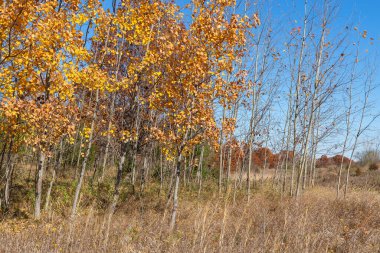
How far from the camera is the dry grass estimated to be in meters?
4.69

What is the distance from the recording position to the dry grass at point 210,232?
4.69 meters

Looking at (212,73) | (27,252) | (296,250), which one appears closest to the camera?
(27,252)

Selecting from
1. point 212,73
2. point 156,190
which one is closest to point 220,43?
point 212,73

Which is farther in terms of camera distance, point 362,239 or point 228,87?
point 228,87

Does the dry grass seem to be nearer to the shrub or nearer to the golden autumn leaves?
the golden autumn leaves

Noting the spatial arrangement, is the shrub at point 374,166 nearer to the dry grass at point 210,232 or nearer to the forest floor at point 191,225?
the forest floor at point 191,225

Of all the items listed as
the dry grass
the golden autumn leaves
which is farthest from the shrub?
the golden autumn leaves

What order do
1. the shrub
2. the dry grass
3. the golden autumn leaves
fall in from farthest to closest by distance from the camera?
the shrub, the golden autumn leaves, the dry grass

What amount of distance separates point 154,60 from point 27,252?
560 cm

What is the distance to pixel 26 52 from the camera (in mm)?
7355

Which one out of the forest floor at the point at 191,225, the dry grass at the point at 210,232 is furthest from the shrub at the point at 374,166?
the dry grass at the point at 210,232

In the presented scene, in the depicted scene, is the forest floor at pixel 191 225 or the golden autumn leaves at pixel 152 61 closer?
the forest floor at pixel 191 225

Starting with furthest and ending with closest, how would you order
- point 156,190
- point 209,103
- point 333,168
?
point 333,168 < point 156,190 < point 209,103

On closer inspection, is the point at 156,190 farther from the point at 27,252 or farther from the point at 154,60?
the point at 27,252
